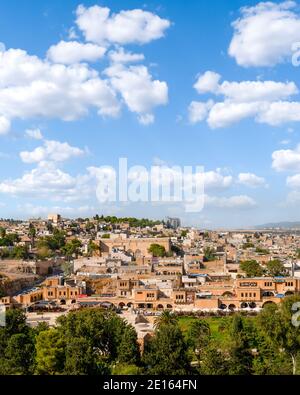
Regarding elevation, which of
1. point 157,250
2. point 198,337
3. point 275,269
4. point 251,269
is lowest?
point 198,337

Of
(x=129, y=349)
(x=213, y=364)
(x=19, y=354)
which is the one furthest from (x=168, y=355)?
(x=19, y=354)

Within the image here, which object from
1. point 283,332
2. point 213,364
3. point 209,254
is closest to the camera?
point 213,364

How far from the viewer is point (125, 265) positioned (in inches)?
1114

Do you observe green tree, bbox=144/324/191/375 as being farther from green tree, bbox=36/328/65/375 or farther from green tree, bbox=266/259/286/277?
green tree, bbox=266/259/286/277

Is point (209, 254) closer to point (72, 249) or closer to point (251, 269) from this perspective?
point (72, 249)

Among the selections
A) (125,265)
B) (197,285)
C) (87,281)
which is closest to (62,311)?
(87,281)

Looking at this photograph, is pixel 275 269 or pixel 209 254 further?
pixel 209 254

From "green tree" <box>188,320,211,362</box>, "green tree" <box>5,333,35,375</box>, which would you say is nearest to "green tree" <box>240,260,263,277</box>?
"green tree" <box>188,320,211,362</box>

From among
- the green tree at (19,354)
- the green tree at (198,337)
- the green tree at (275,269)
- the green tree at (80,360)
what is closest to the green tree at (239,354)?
the green tree at (198,337)

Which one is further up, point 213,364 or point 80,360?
point 80,360

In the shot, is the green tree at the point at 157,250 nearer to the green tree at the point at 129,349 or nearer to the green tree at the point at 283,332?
the green tree at the point at 283,332

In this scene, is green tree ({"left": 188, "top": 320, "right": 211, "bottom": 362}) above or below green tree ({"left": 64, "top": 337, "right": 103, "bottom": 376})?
below
